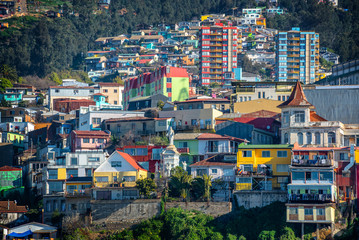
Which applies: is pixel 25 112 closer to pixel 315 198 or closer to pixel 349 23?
pixel 315 198

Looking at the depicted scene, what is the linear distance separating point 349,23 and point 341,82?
254ft

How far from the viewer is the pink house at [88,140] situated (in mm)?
78062

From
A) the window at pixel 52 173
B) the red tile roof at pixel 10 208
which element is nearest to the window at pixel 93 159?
the window at pixel 52 173

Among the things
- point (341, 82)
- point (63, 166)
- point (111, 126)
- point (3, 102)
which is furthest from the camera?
point (3, 102)

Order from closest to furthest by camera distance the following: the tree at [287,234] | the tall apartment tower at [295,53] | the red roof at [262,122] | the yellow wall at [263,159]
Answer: the tree at [287,234]
the yellow wall at [263,159]
the red roof at [262,122]
the tall apartment tower at [295,53]

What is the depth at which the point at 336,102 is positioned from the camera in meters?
76.9

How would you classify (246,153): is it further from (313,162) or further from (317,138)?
(317,138)

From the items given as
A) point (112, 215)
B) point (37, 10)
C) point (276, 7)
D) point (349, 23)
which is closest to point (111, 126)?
point (112, 215)

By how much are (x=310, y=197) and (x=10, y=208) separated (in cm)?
2562

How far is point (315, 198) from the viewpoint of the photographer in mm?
59781

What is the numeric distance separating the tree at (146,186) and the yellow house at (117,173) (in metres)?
1.43

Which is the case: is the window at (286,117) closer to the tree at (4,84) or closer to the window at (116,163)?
the window at (116,163)

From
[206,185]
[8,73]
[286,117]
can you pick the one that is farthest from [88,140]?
[8,73]

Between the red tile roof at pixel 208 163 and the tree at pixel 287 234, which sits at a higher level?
the red tile roof at pixel 208 163
